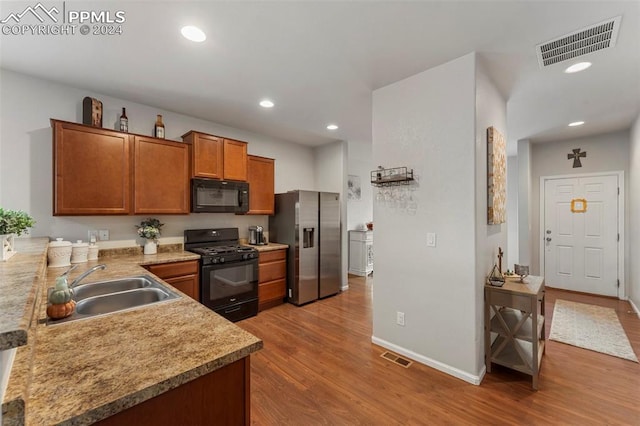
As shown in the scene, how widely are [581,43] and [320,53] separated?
78.3 inches

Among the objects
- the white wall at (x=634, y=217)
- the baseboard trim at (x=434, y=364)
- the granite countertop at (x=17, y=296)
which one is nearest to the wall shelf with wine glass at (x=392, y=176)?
the baseboard trim at (x=434, y=364)

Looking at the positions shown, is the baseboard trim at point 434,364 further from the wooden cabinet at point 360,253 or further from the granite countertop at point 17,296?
the wooden cabinet at point 360,253

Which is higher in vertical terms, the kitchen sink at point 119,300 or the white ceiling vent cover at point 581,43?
the white ceiling vent cover at point 581,43

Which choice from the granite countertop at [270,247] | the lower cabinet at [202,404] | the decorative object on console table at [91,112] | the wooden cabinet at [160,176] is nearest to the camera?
the lower cabinet at [202,404]

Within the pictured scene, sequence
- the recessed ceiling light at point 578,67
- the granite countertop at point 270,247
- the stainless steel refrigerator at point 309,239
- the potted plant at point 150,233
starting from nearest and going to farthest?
the recessed ceiling light at point 578,67 → the potted plant at point 150,233 → the granite countertop at point 270,247 → the stainless steel refrigerator at point 309,239

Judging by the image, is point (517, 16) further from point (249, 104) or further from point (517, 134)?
point (517, 134)

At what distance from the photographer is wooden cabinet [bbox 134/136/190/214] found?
9.91 ft

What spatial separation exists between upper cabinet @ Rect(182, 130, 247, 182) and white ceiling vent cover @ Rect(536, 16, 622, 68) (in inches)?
131

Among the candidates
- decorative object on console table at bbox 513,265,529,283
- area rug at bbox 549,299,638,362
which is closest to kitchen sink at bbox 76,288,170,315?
decorative object on console table at bbox 513,265,529,283

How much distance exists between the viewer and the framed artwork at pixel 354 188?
6.39 metres

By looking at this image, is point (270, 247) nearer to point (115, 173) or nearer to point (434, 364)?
point (115, 173)

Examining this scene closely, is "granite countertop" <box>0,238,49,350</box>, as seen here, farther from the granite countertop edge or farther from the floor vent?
the floor vent

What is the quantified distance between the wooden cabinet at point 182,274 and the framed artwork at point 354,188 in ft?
13.1

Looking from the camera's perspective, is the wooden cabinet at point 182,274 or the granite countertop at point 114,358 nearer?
the granite countertop at point 114,358
